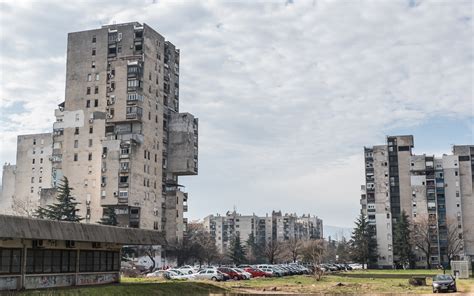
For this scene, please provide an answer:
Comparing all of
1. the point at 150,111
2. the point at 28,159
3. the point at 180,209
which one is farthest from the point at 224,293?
the point at 28,159

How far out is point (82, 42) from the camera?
380 ft

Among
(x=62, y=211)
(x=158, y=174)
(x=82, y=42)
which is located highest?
(x=82, y=42)

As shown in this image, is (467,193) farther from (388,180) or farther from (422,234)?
(388,180)

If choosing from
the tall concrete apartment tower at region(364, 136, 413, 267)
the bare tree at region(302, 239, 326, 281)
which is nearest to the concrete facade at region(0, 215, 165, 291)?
the bare tree at region(302, 239, 326, 281)

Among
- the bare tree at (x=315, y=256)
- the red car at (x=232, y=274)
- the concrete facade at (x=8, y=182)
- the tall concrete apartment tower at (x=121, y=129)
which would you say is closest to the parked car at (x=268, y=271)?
the bare tree at (x=315, y=256)

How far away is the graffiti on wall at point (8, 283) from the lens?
32.6m

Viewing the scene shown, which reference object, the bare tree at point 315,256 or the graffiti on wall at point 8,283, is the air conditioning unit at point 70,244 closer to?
the graffiti on wall at point 8,283

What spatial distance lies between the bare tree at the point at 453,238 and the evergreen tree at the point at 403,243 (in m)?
12.9

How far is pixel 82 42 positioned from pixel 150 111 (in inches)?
776

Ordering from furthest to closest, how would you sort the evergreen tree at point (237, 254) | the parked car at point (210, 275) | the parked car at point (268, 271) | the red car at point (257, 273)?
the evergreen tree at point (237, 254)
the parked car at point (268, 271)
the red car at point (257, 273)
the parked car at point (210, 275)

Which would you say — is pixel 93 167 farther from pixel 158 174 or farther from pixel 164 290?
pixel 164 290

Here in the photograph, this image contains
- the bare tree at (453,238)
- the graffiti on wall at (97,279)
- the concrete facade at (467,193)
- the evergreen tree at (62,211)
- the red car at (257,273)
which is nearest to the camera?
the graffiti on wall at (97,279)

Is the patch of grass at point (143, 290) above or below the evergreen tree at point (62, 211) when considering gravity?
below

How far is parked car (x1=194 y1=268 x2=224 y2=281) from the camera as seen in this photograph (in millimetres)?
58781
